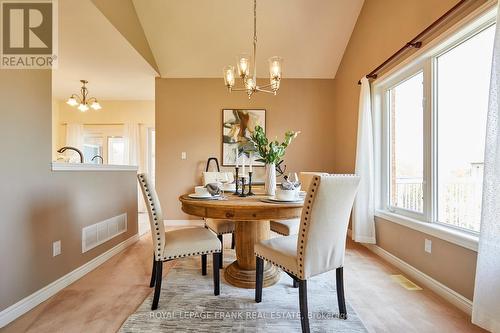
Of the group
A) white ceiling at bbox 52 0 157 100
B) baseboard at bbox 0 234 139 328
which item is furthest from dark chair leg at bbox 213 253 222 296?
white ceiling at bbox 52 0 157 100

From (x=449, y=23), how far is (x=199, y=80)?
3255 mm

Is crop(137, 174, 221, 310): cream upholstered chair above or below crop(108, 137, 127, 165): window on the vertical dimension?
below

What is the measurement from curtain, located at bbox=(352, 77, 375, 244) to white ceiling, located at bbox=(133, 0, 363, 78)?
45.8 inches

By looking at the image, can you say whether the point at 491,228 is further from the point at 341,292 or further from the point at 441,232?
the point at 341,292

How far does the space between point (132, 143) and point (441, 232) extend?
547cm

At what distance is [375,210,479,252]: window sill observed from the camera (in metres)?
1.61

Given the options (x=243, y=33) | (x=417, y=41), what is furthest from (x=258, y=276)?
(x=243, y=33)

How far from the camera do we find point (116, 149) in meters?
5.32

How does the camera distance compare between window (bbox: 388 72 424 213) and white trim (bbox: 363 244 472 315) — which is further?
window (bbox: 388 72 424 213)

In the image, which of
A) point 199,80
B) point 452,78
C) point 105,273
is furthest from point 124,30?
point 452,78

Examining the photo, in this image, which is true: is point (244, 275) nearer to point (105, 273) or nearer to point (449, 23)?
point (105, 273)

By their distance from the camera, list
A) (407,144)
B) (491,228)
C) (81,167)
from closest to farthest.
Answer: (491,228) → (81,167) → (407,144)

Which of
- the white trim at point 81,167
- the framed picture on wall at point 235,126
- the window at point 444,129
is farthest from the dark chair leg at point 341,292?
the framed picture on wall at point 235,126

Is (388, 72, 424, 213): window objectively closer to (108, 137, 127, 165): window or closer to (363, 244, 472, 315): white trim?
(363, 244, 472, 315): white trim
